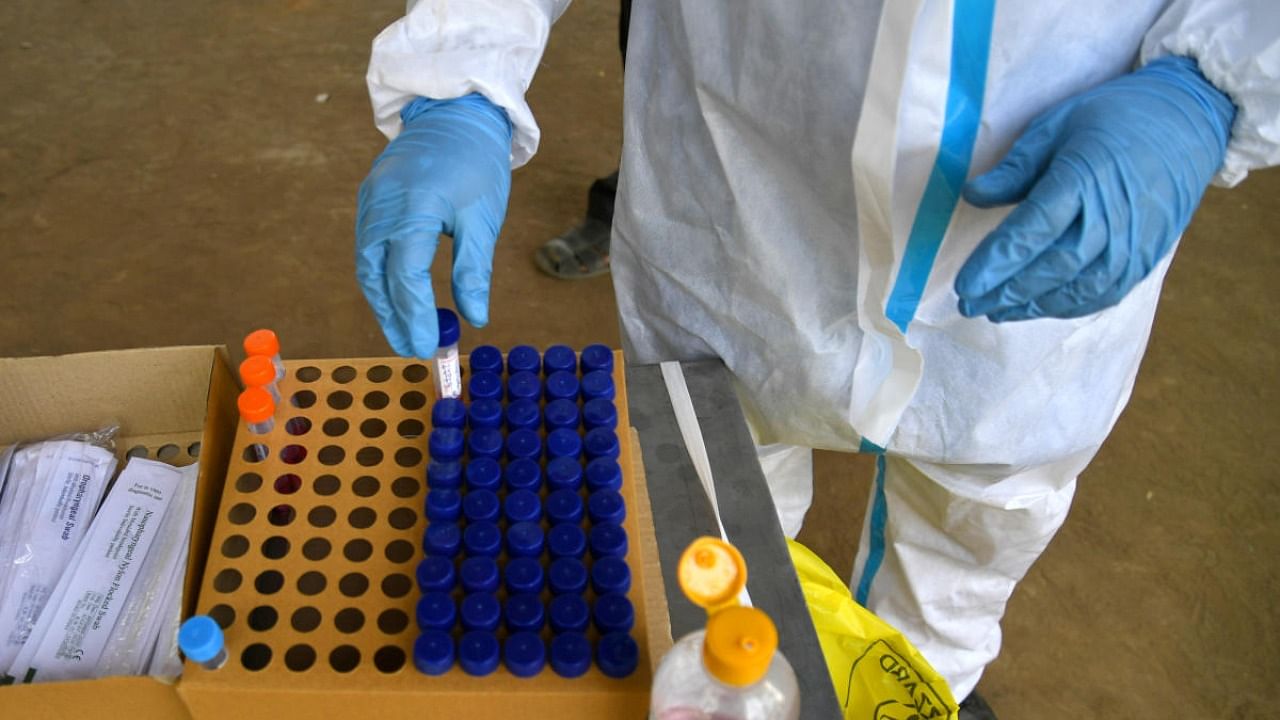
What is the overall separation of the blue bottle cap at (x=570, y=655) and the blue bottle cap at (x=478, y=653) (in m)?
0.04

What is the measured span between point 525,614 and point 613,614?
57 millimetres

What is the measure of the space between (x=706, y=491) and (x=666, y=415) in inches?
3.9

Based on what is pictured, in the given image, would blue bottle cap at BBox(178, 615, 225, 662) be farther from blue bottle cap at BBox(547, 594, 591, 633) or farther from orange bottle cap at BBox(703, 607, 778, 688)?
orange bottle cap at BBox(703, 607, 778, 688)

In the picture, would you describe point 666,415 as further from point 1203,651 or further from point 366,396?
point 1203,651

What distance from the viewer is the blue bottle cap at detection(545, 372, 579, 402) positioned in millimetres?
766

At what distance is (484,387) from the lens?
2.51ft

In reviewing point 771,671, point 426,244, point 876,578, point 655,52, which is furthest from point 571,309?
point 771,671

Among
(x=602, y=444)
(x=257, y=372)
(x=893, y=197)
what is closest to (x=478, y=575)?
(x=602, y=444)

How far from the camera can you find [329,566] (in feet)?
2.18

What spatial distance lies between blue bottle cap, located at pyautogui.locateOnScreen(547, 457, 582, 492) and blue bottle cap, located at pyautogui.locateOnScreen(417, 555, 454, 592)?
96mm

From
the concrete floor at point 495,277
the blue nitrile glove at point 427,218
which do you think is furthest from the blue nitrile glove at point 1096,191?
the concrete floor at point 495,277

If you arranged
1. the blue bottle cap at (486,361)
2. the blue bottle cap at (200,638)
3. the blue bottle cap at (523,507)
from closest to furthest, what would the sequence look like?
the blue bottle cap at (200,638) < the blue bottle cap at (523,507) < the blue bottle cap at (486,361)

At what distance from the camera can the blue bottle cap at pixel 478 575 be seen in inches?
25.0

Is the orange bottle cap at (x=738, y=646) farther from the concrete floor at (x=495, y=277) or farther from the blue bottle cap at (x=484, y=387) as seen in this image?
the concrete floor at (x=495, y=277)
